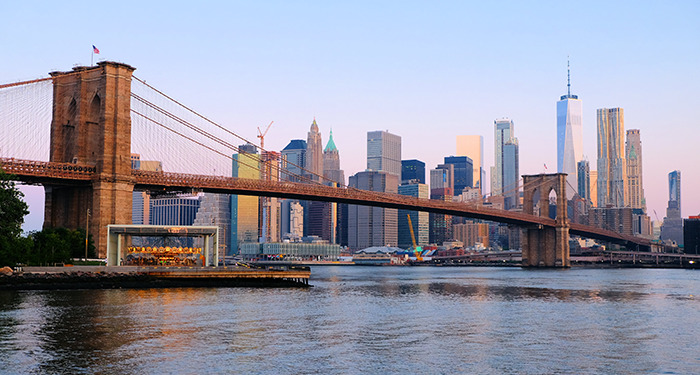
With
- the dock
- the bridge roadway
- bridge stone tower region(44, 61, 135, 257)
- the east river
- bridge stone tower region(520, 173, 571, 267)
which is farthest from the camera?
bridge stone tower region(520, 173, 571, 267)

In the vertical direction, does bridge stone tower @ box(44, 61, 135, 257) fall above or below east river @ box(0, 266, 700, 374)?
above

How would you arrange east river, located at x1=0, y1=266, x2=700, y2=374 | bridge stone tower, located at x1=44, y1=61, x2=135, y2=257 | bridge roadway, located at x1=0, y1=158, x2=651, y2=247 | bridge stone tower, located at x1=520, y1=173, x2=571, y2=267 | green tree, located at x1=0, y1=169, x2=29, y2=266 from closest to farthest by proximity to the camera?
east river, located at x1=0, y1=266, x2=700, y2=374, green tree, located at x1=0, y1=169, x2=29, y2=266, bridge roadway, located at x1=0, y1=158, x2=651, y2=247, bridge stone tower, located at x1=44, y1=61, x2=135, y2=257, bridge stone tower, located at x1=520, y1=173, x2=571, y2=267

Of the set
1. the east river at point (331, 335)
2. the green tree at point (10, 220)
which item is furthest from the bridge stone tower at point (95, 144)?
the east river at point (331, 335)

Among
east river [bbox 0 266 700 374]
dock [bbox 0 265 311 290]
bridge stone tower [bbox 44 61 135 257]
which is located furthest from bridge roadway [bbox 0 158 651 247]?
east river [bbox 0 266 700 374]

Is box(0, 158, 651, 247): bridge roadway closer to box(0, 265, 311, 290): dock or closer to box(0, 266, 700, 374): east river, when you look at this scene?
box(0, 265, 311, 290): dock

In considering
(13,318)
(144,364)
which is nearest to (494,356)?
(144,364)

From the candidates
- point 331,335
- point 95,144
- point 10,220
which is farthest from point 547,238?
point 331,335
